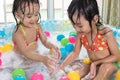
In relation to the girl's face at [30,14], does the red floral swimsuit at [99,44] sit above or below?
below

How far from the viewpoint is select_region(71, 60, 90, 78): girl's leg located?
53.9 inches

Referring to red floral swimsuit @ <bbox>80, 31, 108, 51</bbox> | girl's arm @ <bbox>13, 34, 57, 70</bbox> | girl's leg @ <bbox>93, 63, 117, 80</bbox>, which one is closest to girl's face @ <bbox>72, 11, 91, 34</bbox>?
red floral swimsuit @ <bbox>80, 31, 108, 51</bbox>

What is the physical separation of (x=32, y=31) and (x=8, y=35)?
63 centimetres

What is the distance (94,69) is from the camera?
4.10 feet

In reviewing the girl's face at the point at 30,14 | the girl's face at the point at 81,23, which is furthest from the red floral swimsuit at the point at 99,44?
the girl's face at the point at 30,14

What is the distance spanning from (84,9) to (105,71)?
353 mm

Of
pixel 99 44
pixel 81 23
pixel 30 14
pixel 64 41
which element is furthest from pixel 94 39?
pixel 64 41

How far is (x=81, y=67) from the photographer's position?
1.54m

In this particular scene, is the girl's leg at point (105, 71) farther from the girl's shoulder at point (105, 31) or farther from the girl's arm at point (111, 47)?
the girl's shoulder at point (105, 31)

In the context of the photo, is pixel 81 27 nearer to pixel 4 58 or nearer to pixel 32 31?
pixel 32 31

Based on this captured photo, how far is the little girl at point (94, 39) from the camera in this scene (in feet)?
4.03

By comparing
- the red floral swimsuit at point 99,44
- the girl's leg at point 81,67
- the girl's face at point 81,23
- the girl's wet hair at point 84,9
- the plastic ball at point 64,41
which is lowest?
the girl's leg at point 81,67

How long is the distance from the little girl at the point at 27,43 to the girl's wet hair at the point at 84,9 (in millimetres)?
336

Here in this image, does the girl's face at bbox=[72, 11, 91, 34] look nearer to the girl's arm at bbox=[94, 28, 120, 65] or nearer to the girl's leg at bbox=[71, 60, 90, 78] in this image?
the girl's arm at bbox=[94, 28, 120, 65]
